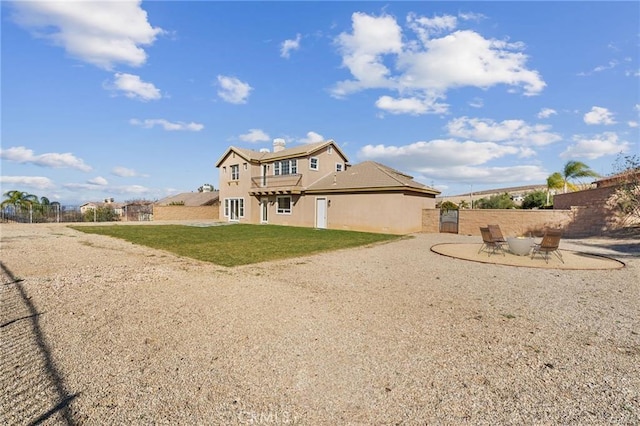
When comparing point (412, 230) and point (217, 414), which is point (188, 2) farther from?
point (412, 230)

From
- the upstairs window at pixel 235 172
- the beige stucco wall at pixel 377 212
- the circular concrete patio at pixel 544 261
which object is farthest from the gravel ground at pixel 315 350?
the upstairs window at pixel 235 172

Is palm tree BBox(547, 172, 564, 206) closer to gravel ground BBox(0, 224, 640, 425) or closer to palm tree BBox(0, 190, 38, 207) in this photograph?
gravel ground BBox(0, 224, 640, 425)

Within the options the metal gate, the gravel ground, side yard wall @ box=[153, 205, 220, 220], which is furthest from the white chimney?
the gravel ground

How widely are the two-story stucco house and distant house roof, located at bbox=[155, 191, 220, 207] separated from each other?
439 inches

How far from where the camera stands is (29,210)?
94.5 feet

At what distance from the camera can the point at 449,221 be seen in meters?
21.6

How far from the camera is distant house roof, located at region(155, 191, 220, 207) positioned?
43.9m

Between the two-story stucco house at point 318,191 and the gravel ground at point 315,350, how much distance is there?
541 inches

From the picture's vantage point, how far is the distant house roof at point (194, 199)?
43916mm

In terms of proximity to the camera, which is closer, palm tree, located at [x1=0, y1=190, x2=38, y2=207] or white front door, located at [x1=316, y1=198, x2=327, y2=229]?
white front door, located at [x1=316, y1=198, x2=327, y2=229]

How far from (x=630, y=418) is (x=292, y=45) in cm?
2043

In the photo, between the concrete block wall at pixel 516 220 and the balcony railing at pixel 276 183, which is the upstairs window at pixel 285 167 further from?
the concrete block wall at pixel 516 220

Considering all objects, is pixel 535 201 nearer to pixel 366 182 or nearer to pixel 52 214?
pixel 366 182

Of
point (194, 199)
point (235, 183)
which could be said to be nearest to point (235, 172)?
point (235, 183)
